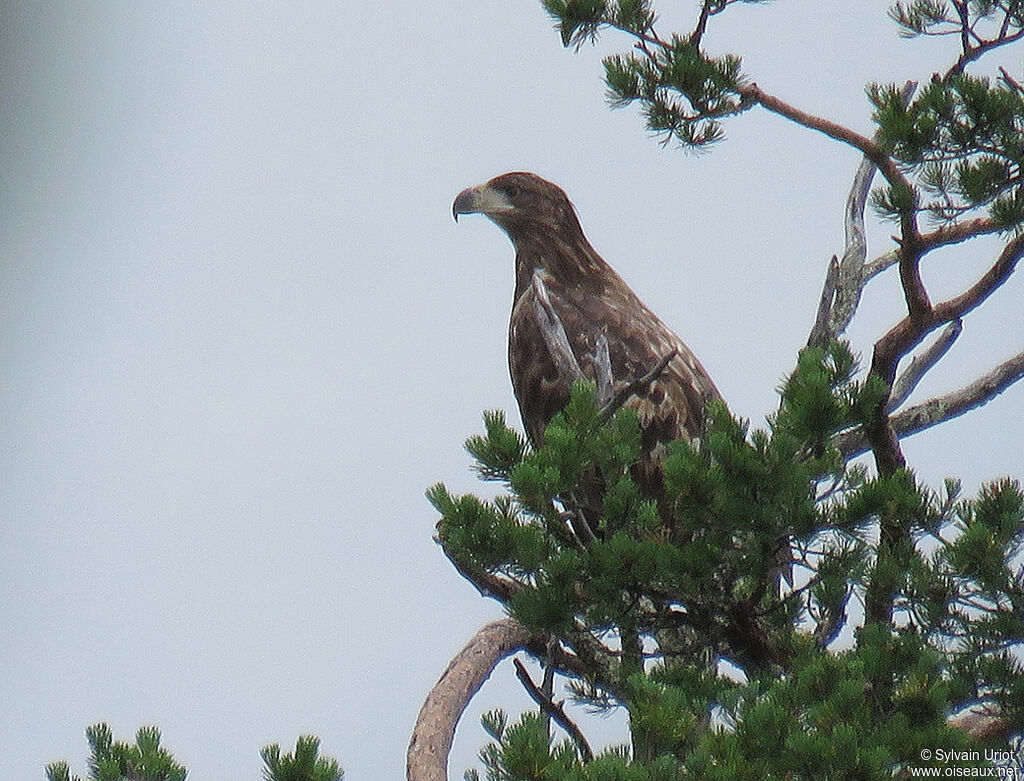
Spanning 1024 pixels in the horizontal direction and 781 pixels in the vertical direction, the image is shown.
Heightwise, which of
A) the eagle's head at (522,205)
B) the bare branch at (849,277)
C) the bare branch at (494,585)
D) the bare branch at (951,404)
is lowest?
the bare branch at (494,585)

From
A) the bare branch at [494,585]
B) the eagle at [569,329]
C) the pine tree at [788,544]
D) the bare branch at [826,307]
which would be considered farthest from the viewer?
the eagle at [569,329]

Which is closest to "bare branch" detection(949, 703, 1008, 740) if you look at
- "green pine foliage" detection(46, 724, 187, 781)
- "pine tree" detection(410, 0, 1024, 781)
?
"pine tree" detection(410, 0, 1024, 781)

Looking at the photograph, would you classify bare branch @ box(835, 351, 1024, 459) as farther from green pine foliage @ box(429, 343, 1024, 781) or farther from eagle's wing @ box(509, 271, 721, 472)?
green pine foliage @ box(429, 343, 1024, 781)

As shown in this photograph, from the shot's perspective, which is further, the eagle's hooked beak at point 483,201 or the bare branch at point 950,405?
the eagle's hooked beak at point 483,201

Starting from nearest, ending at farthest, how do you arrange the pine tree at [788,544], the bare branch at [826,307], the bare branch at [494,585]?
the pine tree at [788,544], the bare branch at [494,585], the bare branch at [826,307]

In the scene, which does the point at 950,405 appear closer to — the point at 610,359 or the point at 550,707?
the point at 610,359

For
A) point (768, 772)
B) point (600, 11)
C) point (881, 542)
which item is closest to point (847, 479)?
point (881, 542)

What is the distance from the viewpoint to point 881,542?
212 cm

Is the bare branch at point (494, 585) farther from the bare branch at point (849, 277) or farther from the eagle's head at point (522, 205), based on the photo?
the eagle's head at point (522, 205)

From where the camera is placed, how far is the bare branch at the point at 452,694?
7.78 ft

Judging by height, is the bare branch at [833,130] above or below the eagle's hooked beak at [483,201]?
below

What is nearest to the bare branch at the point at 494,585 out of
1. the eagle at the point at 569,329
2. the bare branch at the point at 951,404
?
the eagle at the point at 569,329

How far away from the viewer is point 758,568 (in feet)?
6.88

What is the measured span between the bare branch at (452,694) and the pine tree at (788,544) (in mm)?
32
